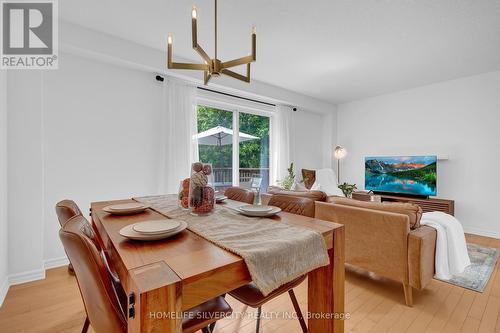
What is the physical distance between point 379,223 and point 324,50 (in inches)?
86.0

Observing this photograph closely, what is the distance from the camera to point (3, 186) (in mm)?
2020

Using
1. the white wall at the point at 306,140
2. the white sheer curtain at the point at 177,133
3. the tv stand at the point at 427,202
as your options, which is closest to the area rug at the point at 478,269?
the tv stand at the point at 427,202

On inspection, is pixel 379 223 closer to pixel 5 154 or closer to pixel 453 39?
pixel 453 39

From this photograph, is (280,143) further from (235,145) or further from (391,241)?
(391,241)

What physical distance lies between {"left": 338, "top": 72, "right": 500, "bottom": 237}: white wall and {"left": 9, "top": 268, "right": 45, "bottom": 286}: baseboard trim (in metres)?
5.57

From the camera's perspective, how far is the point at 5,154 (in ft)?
6.84

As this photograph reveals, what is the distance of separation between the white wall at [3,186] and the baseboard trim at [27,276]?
82mm

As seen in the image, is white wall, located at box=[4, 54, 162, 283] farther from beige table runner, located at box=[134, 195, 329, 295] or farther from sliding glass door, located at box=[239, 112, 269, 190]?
beige table runner, located at box=[134, 195, 329, 295]

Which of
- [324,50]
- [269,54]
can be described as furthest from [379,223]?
[269,54]

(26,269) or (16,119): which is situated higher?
(16,119)

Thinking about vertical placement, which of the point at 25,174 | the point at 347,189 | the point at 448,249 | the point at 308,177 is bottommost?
the point at 448,249

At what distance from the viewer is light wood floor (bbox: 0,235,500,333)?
1.62 meters

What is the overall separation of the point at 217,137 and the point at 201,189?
2.75 m

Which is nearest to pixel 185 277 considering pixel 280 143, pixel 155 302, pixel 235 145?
pixel 155 302
